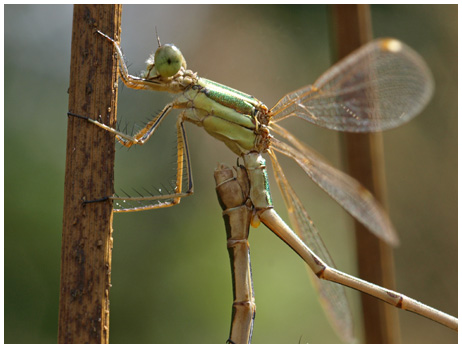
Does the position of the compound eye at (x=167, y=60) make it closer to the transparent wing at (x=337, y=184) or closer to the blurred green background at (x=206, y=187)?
the transparent wing at (x=337, y=184)

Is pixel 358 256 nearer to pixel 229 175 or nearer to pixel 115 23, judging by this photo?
pixel 229 175

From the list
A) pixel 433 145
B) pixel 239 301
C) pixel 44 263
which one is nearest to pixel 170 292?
pixel 44 263

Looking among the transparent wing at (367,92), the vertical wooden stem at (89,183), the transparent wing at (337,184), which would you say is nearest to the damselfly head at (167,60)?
the vertical wooden stem at (89,183)

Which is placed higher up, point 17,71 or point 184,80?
point 17,71

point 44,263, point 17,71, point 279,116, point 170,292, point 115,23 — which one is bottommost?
point 170,292

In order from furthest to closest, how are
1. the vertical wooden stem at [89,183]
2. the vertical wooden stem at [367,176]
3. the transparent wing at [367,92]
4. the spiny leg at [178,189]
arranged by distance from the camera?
the vertical wooden stem at [367,176] < the transparent wing at [367,92] < the spiny leg at [178,189] < the vertical wooden stem at [89,183]

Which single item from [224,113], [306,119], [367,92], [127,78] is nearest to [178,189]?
[224,113]
